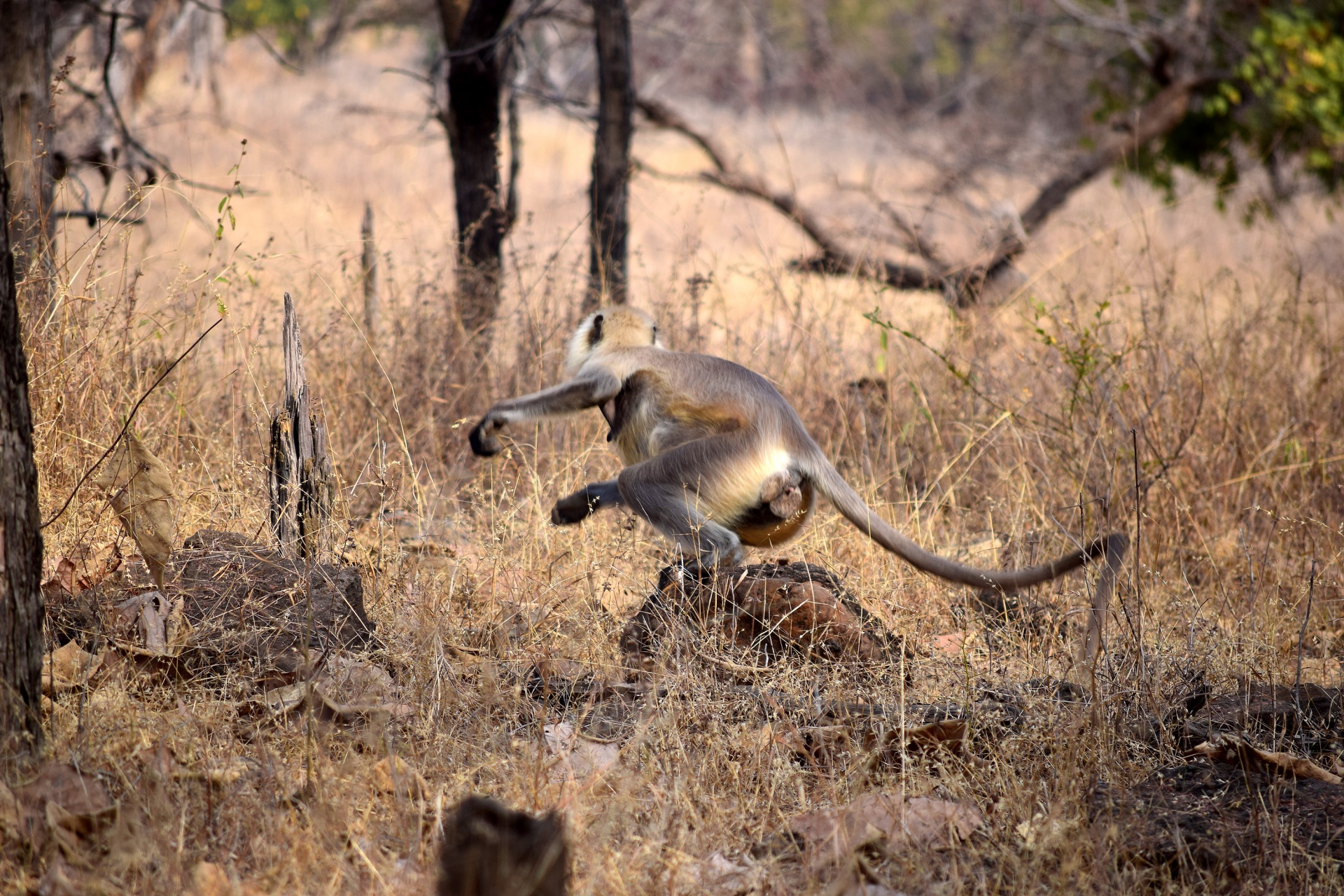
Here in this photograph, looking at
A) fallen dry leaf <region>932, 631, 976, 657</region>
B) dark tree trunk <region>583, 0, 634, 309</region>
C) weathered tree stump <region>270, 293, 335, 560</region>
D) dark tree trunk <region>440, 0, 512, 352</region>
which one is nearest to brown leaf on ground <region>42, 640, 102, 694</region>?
weathered tree stump <region>270, 293, 335, 560</region>

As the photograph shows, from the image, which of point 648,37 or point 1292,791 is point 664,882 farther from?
point 648,37

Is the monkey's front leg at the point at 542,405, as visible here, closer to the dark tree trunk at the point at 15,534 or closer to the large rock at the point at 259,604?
the large rock at the point at 259,604

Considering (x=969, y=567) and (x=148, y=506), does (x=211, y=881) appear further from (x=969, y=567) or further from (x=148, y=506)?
(x=969, y=567)

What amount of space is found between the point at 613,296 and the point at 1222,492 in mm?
3164

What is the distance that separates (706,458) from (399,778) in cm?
132

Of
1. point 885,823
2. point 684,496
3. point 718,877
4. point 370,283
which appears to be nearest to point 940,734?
point 885,823

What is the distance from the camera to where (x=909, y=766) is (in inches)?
108

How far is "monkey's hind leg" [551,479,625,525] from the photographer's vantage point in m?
3.58

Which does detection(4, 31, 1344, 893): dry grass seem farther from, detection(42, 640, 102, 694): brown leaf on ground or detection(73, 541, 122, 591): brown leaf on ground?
detection(73, 541, 122, 591): brown leaf on ground

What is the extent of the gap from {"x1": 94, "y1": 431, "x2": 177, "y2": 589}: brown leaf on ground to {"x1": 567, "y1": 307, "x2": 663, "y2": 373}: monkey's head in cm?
135

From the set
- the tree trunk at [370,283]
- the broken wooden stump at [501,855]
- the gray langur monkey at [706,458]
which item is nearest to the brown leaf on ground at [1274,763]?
the gray langur monkey at [706,458]

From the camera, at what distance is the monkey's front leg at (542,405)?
3.47m

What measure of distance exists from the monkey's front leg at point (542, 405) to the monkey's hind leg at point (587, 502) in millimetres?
270

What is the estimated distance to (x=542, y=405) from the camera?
3.51m
